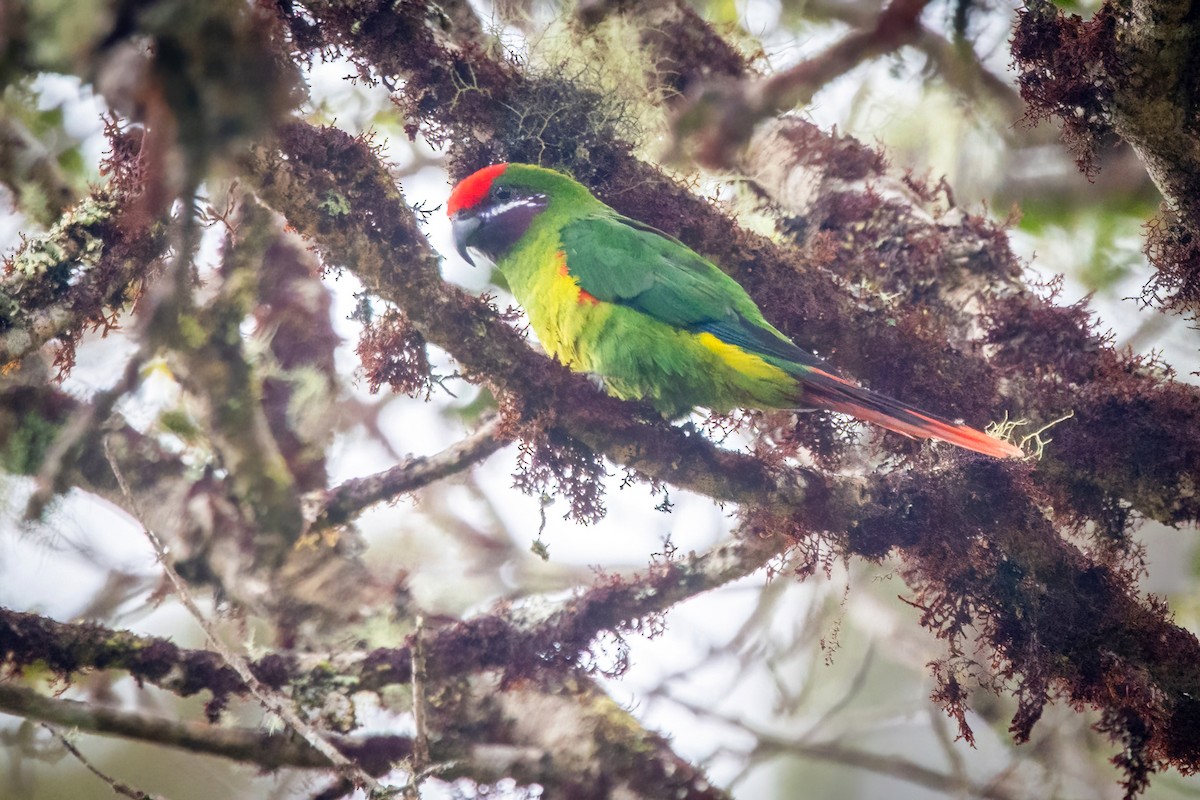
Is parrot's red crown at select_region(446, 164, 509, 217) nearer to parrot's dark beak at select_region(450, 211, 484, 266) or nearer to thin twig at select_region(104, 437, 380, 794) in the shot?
parrot's dark beak at select_region(450, 211, 484, 266)

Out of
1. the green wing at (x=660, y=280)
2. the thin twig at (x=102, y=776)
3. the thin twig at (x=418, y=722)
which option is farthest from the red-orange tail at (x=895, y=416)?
the thin twig at (x=102, y=776)

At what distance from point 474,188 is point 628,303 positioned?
1.54 feet

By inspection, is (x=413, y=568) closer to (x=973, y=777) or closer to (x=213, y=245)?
(x=213, y=245)

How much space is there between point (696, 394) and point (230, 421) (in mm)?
1468

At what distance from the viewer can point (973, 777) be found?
2.56m

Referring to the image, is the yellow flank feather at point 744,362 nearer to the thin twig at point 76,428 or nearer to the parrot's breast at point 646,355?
the parrot's breast at point 646,355

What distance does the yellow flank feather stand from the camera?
75.4 inches

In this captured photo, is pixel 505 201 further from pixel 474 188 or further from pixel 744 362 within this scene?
pixel 744 362

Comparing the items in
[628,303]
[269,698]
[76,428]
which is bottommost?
[269,698]

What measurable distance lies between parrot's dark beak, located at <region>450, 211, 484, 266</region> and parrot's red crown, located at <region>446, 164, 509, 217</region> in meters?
0.02

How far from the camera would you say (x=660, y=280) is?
6.69 feet

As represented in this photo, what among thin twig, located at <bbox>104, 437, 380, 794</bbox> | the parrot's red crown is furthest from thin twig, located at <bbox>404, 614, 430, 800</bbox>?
the parrot's red crown

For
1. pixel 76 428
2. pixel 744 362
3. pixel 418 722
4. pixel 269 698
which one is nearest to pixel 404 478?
pixel 269 698

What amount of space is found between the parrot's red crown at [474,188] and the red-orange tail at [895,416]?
2.93 ft
